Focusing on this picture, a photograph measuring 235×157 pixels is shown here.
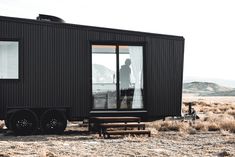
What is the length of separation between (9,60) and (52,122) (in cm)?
241

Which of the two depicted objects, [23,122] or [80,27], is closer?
[23,122]

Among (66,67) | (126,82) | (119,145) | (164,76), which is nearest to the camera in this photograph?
(119,145)

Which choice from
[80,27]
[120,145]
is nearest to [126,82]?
[80,27]

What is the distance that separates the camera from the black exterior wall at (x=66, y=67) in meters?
14.5

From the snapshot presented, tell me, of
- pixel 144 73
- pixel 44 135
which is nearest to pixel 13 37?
pixel 44 135

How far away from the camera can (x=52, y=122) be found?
14.4 meters

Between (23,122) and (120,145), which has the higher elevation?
(23,122)

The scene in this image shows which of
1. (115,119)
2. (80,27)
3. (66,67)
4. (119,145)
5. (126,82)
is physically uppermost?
(80,27)

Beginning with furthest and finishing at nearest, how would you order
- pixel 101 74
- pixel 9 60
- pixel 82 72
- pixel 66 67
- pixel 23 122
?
pixel 101 74, pixel 82 72, pixel 66 67, pixel 9 60, pixel 23 122

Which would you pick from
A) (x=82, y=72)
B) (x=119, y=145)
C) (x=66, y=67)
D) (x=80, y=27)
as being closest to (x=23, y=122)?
(x=66, y=67)

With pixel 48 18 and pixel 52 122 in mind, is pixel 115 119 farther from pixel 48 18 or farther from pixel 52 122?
pixel 48 18

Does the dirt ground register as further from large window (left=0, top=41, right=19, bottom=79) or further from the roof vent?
the roof vent

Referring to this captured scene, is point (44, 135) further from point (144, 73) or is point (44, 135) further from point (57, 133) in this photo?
point (144, 73)

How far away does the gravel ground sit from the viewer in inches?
399
